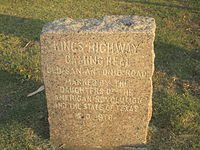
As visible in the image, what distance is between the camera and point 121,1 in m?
10.2

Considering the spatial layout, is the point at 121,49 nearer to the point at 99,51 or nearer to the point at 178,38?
the point at 99,51

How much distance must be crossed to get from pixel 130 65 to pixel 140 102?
19.6 inches

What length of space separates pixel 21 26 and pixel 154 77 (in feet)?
12.3

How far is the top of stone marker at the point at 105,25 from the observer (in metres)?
3.45

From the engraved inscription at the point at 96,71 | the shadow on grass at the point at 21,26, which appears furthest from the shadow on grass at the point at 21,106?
the shadow on grass at the point at 21,26

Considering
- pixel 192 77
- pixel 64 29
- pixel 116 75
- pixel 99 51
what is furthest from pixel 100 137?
pixel 192 77

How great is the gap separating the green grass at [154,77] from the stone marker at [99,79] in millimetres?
417

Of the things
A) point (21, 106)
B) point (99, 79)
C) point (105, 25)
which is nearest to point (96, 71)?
point (99, 79)

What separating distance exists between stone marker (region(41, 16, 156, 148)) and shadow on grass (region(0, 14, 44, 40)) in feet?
12.3

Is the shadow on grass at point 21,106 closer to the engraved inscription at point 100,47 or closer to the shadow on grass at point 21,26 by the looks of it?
the engraved inscription at point 100,47

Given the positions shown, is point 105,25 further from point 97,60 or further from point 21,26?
point 21,26

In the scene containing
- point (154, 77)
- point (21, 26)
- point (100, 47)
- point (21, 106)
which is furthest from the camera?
point (21, 26)

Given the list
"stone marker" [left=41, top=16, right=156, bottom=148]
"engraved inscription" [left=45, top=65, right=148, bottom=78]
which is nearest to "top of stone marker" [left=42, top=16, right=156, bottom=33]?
"stone marker" [left=41, top=16, right=156, bottom=148]

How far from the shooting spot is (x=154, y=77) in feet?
19.1
